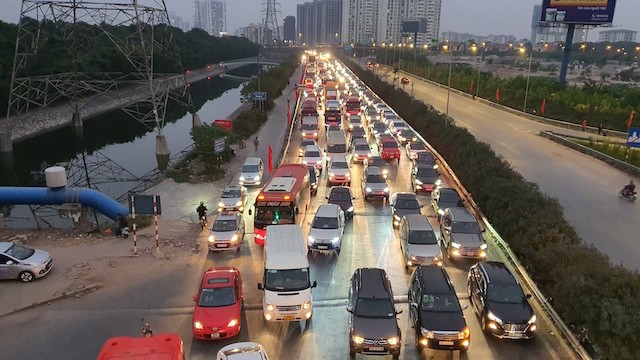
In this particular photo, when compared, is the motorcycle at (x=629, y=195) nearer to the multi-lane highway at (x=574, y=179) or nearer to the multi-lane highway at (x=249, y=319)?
the multi-lane highway at (x=574, y=179)

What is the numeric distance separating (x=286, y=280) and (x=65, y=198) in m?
16.7

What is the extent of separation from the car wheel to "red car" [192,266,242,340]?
769 centimetres

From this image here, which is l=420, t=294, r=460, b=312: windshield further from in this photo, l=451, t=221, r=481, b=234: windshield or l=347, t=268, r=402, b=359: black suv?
l=451, t=221, r=481, b=234: windshield

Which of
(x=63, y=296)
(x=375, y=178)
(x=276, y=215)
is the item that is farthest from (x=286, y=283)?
(x=375, y=178)

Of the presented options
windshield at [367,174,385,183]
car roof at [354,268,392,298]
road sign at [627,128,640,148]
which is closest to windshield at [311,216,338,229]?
car roof at [354,268,392,298]

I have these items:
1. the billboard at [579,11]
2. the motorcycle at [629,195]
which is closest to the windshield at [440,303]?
the motorcycle at [629,195]

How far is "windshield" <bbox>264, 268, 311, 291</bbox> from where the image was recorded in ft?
50.3

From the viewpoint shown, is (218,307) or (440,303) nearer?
(440,303)

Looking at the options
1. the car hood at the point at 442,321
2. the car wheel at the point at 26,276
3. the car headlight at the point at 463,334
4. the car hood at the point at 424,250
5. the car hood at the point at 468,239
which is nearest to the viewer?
the car headlight at the point at 463,334

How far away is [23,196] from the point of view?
2636cm

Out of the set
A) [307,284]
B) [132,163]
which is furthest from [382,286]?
[132,163]

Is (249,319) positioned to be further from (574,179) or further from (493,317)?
(574,179)

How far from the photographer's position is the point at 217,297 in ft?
49.1

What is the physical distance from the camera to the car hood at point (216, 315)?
1416 centimetres
